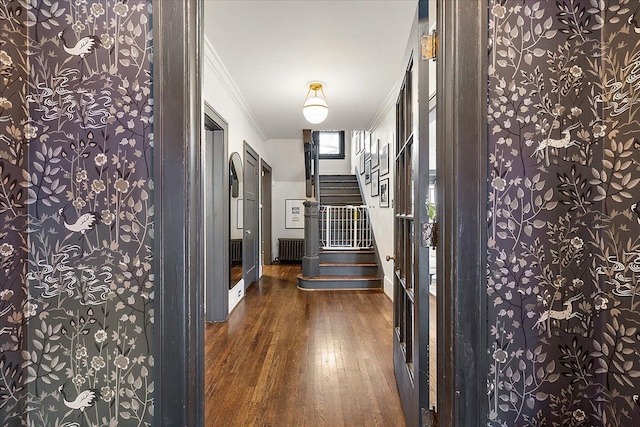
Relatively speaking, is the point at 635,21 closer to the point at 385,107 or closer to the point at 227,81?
the point at 227,81

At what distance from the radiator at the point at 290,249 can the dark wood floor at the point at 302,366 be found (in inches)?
118

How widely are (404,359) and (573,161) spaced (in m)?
1.34

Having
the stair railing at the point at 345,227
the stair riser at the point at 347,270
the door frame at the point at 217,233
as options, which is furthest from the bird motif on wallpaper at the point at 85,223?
the stair railing at the point at 345,227

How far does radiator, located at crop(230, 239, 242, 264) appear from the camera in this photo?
3963 millimetres

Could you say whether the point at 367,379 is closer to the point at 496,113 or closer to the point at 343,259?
the point at 496,113

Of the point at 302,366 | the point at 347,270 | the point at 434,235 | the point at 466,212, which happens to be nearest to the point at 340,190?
the point at 347,270

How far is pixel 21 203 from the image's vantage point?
3.30 feet

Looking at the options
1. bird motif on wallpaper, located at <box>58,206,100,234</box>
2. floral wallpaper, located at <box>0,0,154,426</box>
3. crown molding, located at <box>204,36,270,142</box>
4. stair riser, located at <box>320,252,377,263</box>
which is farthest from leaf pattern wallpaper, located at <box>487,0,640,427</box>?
stair riser, located at <box>320,252,377,263</box>

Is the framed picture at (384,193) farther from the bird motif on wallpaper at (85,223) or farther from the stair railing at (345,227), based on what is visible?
the bird motif on wallpaper at (85,223)

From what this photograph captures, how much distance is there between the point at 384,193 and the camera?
464cm

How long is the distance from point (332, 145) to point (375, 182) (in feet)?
11.6

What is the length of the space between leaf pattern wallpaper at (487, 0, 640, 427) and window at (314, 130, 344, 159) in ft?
24.6

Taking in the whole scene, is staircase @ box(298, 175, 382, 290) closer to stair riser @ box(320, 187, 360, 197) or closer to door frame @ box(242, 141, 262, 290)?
door frame @ box(242, 141, 262, 290)

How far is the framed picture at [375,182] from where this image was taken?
5.15 m
